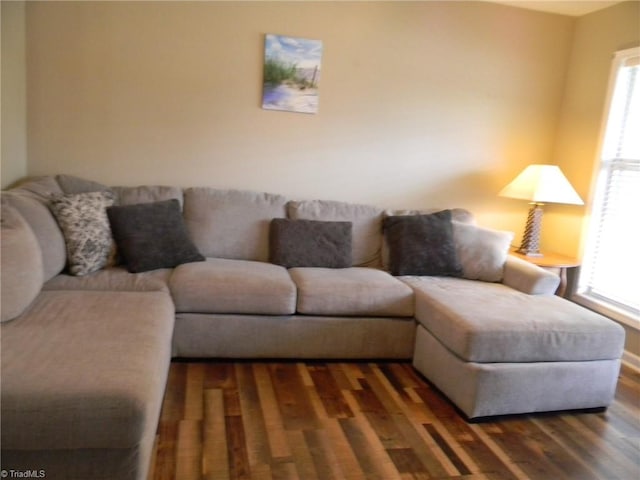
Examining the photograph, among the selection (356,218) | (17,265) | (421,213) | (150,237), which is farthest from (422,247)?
(17,265)

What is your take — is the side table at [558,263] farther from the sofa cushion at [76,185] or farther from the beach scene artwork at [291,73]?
the sofa cushion at [76,185]

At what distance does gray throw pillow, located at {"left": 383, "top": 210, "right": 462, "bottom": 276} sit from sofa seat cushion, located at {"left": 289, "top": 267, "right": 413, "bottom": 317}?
28 cm

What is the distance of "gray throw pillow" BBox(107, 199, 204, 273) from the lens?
2.71m

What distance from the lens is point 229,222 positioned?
3131 mm

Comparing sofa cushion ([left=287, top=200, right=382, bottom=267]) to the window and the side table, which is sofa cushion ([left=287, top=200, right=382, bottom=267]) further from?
the window

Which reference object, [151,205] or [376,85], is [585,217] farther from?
[151,205]

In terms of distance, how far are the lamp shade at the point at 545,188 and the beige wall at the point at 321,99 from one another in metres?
0.41

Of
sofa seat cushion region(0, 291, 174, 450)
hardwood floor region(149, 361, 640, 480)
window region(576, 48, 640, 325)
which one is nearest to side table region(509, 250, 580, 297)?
window region(576, 48, 640, 325)

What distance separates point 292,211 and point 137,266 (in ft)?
3.58

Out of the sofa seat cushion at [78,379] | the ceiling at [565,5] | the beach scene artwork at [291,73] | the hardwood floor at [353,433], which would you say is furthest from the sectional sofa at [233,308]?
the ceiling at [565,5]

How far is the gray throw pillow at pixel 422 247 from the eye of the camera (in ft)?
10.3

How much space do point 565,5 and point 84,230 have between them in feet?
12.1

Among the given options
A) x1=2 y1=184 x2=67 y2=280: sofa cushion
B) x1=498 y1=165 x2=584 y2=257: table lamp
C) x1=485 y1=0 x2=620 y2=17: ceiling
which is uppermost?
x1=485 y1=0 x2=620 y2=17: ceiling

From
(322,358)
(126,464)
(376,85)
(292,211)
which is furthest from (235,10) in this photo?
(126,464)
